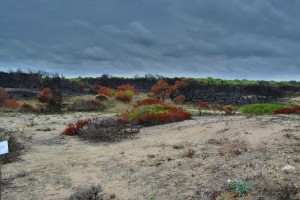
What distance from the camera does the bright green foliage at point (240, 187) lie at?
7977 mm

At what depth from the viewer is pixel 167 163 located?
1066 cm

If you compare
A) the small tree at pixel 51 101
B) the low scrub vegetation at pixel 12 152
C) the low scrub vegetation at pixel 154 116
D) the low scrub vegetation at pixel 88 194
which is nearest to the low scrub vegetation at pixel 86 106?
the small tree at pixel 51 101

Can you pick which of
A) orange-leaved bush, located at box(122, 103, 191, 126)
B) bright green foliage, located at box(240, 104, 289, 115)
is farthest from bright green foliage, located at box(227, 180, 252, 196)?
bright green foliage, located at box(240, 104, 289, 115)

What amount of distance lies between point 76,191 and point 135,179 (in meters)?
1.30

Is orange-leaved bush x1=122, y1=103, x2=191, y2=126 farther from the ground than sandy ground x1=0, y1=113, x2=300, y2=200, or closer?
farther from the ground

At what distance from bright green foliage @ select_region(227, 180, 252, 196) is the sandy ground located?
0.41 ft

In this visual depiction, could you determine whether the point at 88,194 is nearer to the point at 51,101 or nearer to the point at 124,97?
the point at 51,101

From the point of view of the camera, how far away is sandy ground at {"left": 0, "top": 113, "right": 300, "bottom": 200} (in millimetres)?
8867

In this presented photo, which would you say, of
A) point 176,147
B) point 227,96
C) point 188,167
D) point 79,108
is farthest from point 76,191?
point 227,96

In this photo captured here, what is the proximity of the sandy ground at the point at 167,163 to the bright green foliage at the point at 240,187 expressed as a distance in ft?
0.41

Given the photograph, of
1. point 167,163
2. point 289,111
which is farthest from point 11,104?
point 167,163

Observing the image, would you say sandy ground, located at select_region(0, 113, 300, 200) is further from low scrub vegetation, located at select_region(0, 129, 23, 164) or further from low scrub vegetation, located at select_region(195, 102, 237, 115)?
low scrub vegetation, located at select_region(195, 102, 237, 115)

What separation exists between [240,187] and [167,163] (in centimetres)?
286

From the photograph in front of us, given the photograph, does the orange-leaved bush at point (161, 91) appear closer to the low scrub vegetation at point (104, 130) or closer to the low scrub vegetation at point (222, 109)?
the low scrub vegetation at point (222, 109)
